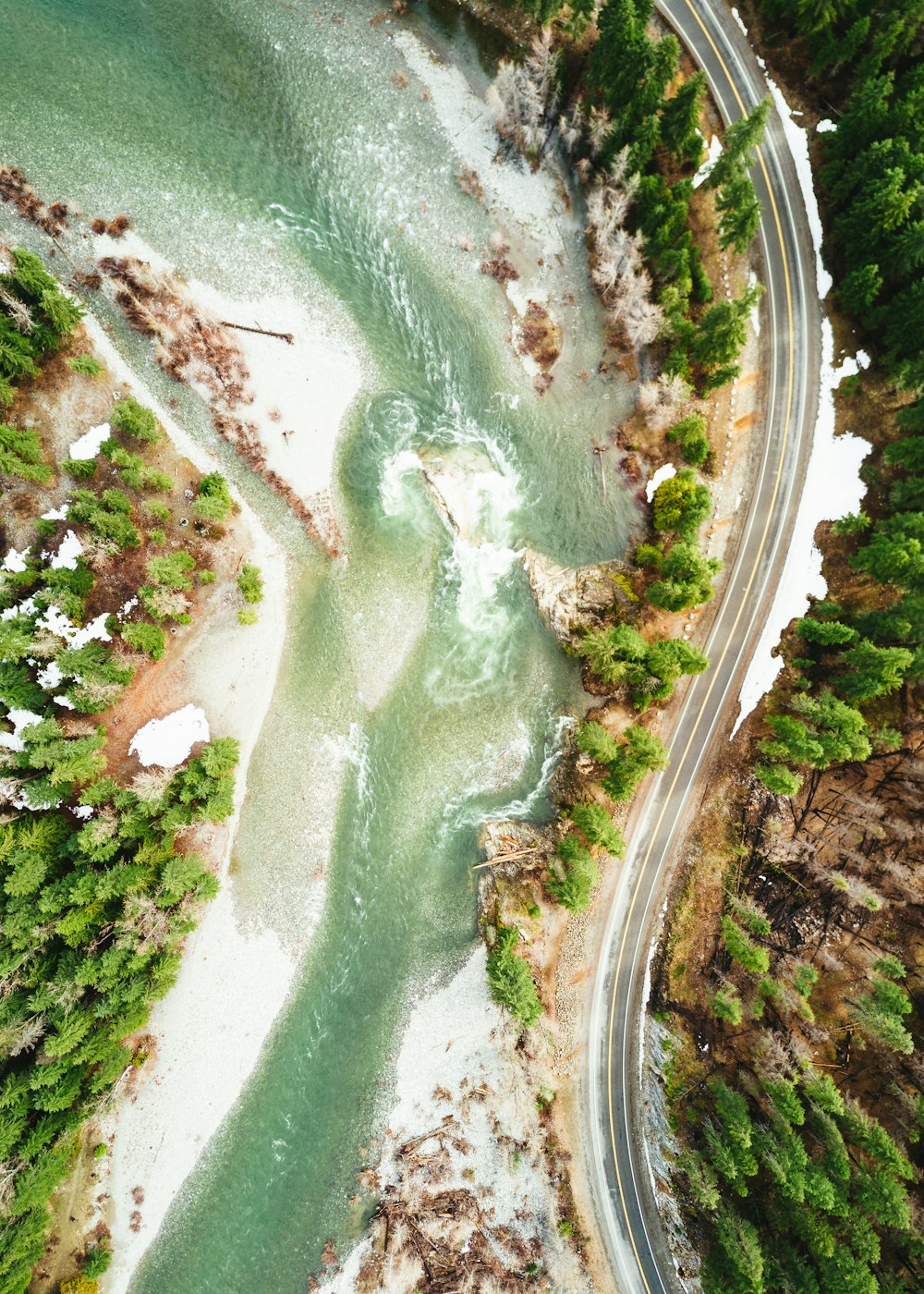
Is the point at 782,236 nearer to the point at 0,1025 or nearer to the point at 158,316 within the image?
the point at 158,316

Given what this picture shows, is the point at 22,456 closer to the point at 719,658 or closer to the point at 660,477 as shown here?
the point at 660,477

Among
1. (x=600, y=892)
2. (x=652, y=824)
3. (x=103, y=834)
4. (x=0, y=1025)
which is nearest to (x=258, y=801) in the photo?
(x=103, y=834)

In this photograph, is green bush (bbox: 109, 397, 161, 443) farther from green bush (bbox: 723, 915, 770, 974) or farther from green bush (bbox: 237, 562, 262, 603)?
green bush (bbox: 723, 915, 770, 974)

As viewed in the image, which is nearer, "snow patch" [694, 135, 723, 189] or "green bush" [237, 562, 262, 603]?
"snow patch" [694, 135, 723, 189]

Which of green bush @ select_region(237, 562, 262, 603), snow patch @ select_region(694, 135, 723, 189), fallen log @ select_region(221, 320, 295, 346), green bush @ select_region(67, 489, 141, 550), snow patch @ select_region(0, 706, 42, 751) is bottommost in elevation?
snow patch @ select_region(0, 706, 42, 751)

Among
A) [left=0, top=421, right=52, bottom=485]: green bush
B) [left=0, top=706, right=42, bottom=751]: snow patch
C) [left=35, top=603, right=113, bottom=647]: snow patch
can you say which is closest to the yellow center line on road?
[left=35, top=603, right=113, bottom=647]: snow patch

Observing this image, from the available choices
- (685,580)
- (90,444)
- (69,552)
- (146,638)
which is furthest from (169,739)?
(685,580)
